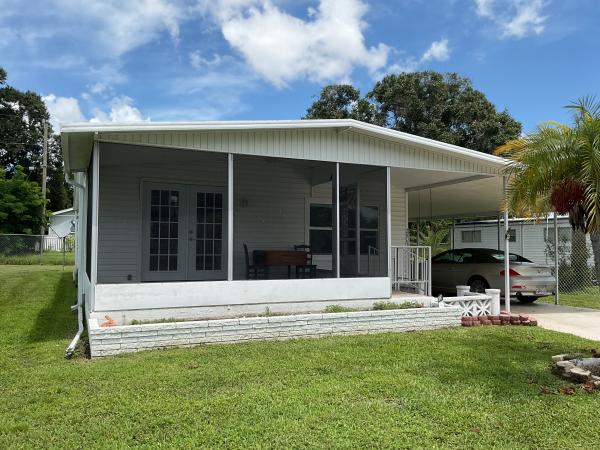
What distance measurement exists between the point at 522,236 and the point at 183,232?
43.8ft

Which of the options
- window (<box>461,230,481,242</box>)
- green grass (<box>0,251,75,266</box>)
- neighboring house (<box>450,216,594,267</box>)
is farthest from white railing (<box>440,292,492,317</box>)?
green grass (<box>0,251,75,266</box>)

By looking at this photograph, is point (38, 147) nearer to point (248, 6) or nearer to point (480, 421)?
point (248, 6)

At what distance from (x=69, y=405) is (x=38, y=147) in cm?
4818

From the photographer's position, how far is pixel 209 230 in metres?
10.1

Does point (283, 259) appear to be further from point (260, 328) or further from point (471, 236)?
point (471, 236)

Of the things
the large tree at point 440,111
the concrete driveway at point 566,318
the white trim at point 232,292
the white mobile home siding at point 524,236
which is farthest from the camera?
the large tree at point 440,111

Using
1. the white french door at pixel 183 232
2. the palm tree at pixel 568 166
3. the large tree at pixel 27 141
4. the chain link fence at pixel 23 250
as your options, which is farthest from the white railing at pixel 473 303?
the large tree at pixel 27 141

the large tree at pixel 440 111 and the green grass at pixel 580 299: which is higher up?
the large tree at pixel 440 111

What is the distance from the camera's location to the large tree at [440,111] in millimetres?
25078

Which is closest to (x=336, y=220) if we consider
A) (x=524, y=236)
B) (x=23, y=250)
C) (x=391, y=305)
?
(x=391, y=305)

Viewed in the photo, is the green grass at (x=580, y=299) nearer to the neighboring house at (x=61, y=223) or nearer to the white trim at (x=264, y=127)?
the white trim at (x=264, y=127)

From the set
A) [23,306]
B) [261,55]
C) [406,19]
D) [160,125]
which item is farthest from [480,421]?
[261,55]

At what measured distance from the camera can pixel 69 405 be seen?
4.17m

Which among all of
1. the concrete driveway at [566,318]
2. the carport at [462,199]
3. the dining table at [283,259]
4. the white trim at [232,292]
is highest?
the carport at [462,199]
